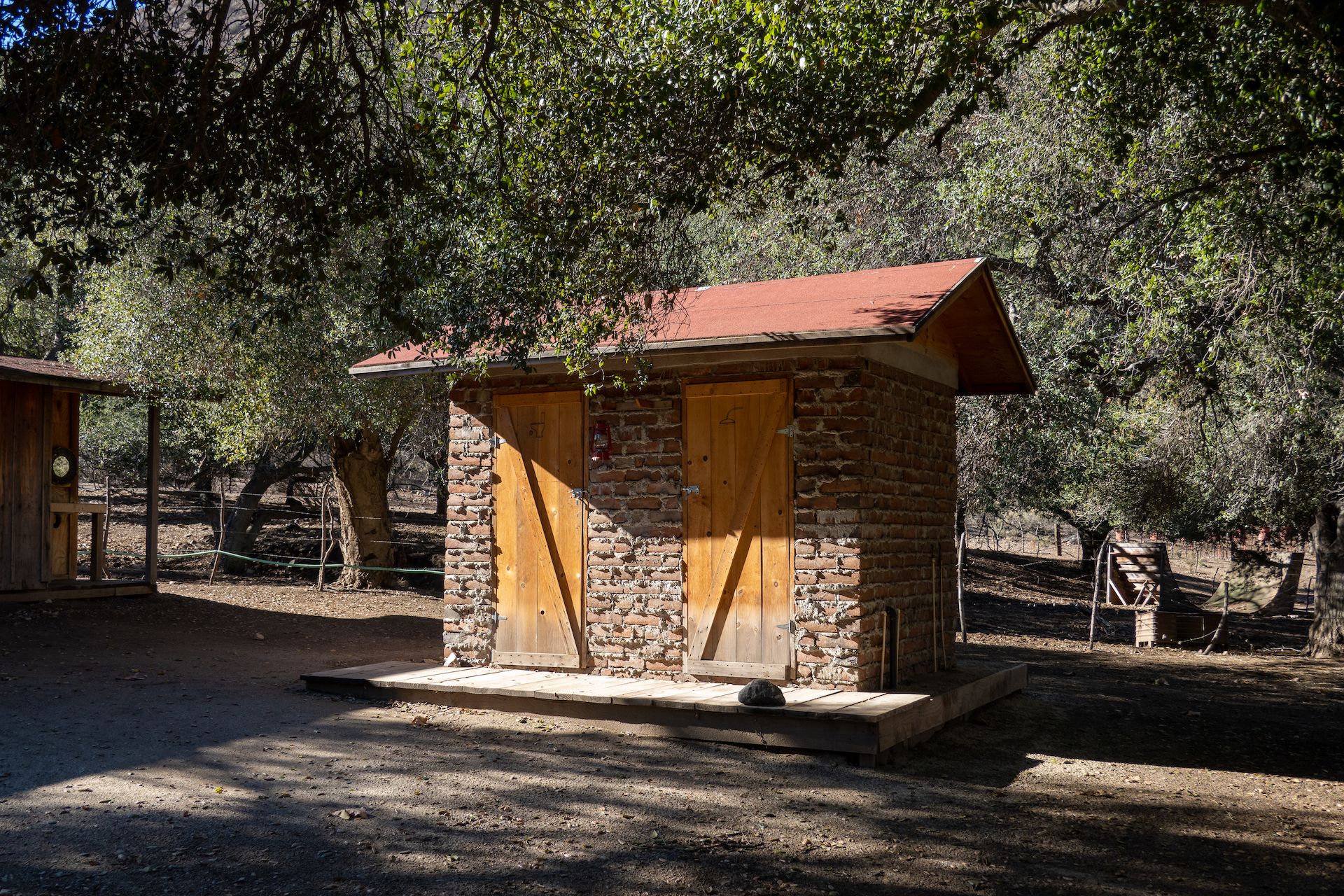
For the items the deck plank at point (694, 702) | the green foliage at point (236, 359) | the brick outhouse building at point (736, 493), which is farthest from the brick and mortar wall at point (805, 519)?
the green foliage at point (236, 359)

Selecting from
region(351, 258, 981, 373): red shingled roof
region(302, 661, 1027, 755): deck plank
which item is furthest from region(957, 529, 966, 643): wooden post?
region(351, 258, 981, 373): red shingled roof

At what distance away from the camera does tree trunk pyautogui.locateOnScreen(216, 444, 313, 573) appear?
71.4 ft

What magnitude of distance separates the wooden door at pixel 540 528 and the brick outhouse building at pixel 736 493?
0.02m

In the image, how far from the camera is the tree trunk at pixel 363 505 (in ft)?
62.1

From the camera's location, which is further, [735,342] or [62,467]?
[62,467]

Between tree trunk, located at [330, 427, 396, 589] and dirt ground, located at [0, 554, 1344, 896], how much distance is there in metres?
7.58

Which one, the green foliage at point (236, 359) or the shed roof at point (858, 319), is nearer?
the shed roof at point (858, 319)

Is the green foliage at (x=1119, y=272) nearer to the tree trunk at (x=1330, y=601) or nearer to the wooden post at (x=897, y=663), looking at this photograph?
the tree trunk at (x=1330, y=601)

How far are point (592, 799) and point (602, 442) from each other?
3.56 meters

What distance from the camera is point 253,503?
2270 cm

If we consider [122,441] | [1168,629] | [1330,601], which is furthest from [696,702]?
[122,441]

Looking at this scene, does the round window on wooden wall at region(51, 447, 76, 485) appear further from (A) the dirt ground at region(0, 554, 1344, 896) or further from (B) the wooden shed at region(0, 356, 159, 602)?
(A) the dirt ground at region(0, 554, 1344, 896)

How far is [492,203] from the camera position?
7527mm

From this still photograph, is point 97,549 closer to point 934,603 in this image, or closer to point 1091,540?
point 934,603
